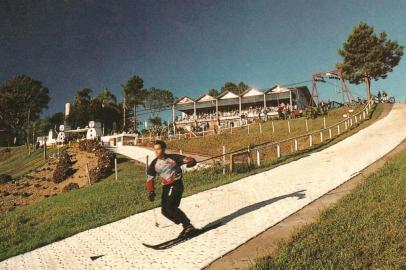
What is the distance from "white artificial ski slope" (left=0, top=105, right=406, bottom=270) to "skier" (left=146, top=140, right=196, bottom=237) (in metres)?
0.45

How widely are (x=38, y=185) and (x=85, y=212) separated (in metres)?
22.5

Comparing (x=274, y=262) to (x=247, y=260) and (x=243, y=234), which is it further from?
(x=243, y=234)

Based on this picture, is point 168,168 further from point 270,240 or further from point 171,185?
point 270,240

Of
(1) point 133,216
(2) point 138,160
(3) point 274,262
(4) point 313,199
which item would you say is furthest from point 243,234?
(2) point 138,160

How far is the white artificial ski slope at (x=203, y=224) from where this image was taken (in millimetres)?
6418

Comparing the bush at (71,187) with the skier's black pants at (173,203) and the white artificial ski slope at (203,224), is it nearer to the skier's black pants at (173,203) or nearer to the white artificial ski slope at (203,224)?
the white artificial ski slope at (203,224)

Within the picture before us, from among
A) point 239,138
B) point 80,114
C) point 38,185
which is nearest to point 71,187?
point 38,185

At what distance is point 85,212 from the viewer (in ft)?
45.3

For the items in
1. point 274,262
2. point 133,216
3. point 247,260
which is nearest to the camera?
point 274,262

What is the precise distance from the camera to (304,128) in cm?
3372

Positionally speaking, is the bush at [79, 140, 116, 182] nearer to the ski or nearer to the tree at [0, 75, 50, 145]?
the ski

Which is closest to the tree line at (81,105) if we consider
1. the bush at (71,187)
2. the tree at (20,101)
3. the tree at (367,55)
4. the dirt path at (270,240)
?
the tree at (20,101)

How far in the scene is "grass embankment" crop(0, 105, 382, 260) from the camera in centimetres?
992

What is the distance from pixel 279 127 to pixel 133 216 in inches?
1106
